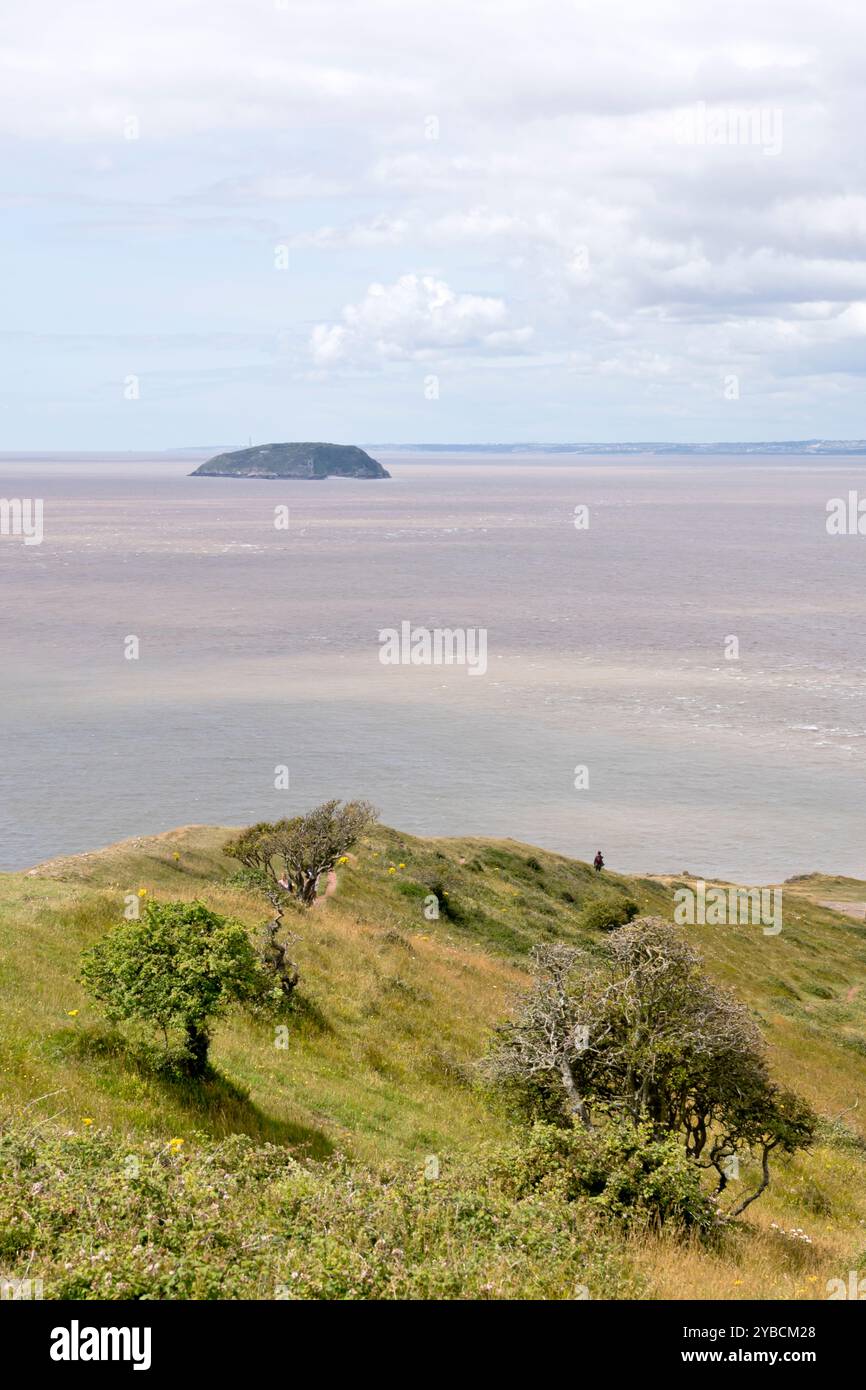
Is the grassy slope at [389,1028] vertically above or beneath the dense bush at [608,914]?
above

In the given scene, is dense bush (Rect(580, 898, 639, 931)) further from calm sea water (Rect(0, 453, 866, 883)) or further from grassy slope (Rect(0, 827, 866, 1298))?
calm sea water (Rect(0, 453, 866, 883))

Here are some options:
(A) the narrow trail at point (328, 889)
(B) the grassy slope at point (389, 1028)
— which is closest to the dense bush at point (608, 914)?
(B) the grassy slope at point (389, 1028)

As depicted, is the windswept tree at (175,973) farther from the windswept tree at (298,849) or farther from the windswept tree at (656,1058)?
the windswept tree at (298,849)

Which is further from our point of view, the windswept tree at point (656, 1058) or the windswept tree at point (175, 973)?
the windswept tree at point (175, 973)

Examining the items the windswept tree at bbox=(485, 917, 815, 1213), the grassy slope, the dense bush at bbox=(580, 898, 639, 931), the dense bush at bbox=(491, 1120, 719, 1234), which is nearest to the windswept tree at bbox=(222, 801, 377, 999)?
the grassy slope

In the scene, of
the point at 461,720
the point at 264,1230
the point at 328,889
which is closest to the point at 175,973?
the point at 264,1230

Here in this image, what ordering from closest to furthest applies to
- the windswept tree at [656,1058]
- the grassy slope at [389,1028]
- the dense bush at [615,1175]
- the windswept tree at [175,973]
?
the dense bush at [615,1175] < the grassy slope at [389,1028] < the windswept tree at [656,1058] < the windswept tree at [175,973]
